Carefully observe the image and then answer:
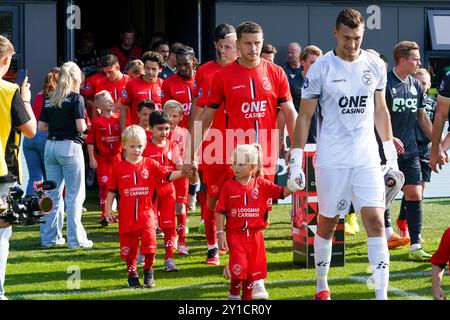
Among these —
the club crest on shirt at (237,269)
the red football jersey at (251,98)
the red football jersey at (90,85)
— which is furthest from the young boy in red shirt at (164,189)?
the red football jersey at (90,85)

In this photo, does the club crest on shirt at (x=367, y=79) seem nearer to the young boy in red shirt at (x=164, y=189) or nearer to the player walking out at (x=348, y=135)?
the player walking out at (x=348, y=135)

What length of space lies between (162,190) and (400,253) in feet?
8.93

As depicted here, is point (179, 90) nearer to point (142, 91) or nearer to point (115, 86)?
point (142, 91)

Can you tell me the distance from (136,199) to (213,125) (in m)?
1.06

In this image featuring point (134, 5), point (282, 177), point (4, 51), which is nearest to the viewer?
point (4, 51)

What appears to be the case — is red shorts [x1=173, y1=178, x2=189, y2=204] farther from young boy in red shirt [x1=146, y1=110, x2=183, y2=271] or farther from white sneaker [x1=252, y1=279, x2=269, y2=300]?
white sneaker [x1=252, y1=279, x2=269, y2=300]

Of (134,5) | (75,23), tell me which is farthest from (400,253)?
(134,5)

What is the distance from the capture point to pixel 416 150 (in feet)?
35.7

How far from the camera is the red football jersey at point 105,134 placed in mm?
12914

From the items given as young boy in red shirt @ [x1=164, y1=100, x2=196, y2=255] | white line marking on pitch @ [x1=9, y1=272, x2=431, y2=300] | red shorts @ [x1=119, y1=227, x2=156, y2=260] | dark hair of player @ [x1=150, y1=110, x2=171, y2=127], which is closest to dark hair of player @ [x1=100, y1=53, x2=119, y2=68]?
young boy in red shirt @ [x1=164, y1=100, x2=196, y2=255]

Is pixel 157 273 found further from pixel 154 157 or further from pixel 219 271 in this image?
pixel 154 157

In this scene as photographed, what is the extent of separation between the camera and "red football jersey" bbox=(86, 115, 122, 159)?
1291 centimetres

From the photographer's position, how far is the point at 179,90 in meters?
12.1

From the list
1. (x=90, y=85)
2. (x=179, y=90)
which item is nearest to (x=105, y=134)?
(x=179, y=90)
